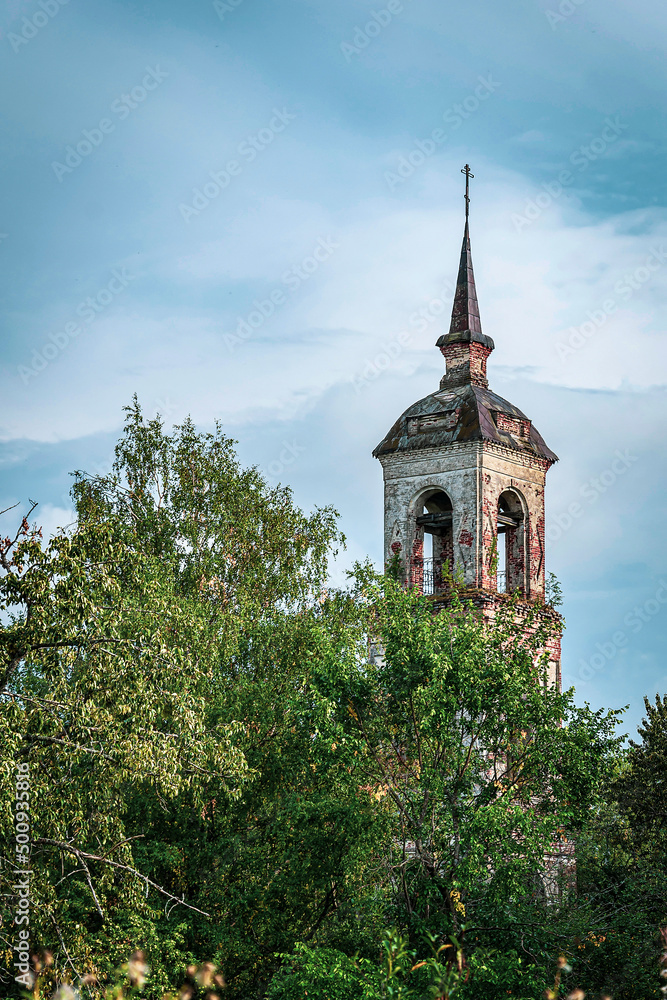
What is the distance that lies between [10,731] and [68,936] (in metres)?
3.52

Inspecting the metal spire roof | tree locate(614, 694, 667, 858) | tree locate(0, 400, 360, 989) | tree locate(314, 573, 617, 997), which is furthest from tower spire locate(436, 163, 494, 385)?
tree locate(314, 573, 617, 997)

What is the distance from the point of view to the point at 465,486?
1204 inches

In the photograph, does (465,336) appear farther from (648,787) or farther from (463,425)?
(648,787)

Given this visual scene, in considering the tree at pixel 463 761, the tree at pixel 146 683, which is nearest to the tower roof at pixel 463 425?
the tree at pixel 146 683

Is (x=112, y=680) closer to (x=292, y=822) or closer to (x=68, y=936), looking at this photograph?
(x=68, y=936)

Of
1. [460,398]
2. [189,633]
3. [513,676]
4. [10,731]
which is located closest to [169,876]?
[189,633]

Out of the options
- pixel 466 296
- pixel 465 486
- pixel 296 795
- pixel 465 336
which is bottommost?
pixel 296 795

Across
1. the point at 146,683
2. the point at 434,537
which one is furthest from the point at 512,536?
the point at 146,683

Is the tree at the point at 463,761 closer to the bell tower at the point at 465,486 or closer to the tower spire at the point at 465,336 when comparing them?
the bell tower at the point at 465,486

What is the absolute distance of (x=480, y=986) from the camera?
16062mm

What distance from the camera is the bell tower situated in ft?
99.8

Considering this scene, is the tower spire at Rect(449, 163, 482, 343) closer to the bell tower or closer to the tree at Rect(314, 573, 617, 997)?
the bell tower

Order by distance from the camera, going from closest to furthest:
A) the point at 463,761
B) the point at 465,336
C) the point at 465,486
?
1. the point at 463,761
2. the point at 465,486
3. the point at 465,336

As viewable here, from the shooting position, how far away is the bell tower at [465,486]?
3042 cm
